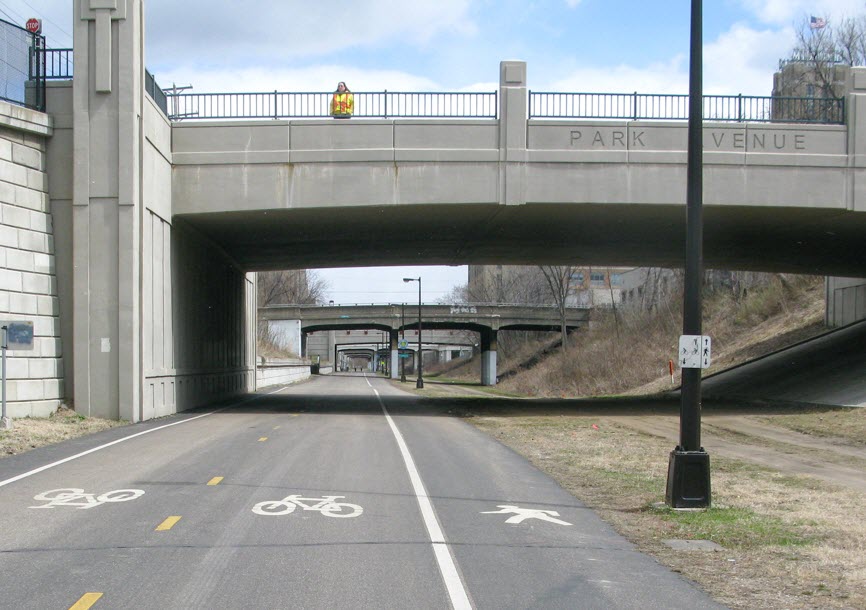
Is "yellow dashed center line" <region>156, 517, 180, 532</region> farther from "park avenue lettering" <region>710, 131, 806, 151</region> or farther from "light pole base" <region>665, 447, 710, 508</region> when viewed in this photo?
"park avenue lettering" <region>710, 131, 806, 151</region>

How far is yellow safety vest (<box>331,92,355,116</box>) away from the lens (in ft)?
86.7

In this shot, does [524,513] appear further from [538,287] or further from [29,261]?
[538,287]

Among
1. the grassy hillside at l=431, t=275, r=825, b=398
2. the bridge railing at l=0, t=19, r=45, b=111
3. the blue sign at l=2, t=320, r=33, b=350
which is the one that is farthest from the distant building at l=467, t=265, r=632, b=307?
the blue sign at l=2, t=320, r=33, b=350

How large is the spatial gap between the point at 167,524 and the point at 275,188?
1748cm

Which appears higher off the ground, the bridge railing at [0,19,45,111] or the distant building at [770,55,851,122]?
the distant building at [770,55,851,122]

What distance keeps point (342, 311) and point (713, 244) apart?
65167 mm

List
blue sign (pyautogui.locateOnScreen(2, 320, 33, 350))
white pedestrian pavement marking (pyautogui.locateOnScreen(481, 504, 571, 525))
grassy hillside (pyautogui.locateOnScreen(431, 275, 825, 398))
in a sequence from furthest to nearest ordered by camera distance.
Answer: grassy hillside (pyautogui.locateOnScreen(431, 275, 825, 398)), blue sign (pyautogui.locateOnScreen(2, 320, 33, 350)), white pedestrian pavement marking (pyautogui.locateOnScreen(481, 504, 571, 525))

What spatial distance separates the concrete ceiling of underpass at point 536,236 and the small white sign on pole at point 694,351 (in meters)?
15.2

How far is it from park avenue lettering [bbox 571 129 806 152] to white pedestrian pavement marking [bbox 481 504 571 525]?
55.6 ft

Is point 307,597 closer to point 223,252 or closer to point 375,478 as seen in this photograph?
point 375,478

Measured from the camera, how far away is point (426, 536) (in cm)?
894

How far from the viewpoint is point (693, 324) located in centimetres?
1113

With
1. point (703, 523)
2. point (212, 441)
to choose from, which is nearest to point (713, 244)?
point (212, 441)

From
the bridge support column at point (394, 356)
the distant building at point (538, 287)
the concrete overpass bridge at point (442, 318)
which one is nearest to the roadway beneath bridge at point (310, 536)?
the concrete overpass bridge at point (442, 318)
